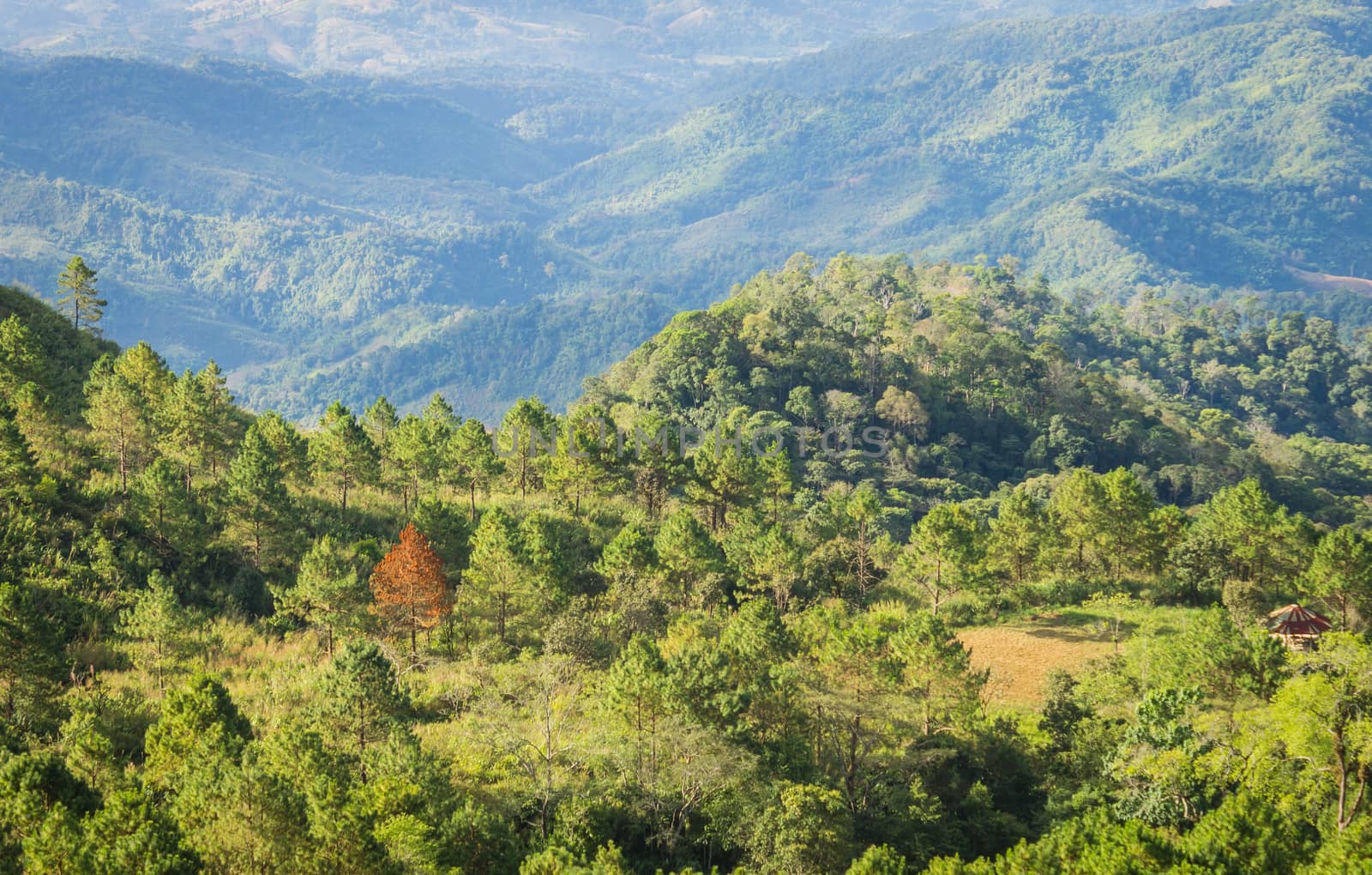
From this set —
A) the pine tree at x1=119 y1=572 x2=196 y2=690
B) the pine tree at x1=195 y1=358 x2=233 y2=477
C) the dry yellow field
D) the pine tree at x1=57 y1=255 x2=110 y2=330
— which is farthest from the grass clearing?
the pine tree at x1=57 y1=255 x2=110 y2=330

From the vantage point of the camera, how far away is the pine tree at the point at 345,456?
6519cm

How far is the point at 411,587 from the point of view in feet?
164

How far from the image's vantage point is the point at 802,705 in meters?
41.8

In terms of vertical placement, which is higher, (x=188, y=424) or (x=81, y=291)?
(x=81, y=291)

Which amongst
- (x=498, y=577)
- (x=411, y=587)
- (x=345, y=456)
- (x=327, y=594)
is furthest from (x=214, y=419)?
(x=498, y=577)

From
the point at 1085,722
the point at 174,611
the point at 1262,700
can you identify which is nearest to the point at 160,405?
the point at 174,611

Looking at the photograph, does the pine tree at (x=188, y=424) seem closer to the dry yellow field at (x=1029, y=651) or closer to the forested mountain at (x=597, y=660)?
the forested mountain at (x=597, y=660)

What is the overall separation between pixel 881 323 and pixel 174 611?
115317 mm

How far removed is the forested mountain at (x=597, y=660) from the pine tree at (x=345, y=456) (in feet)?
0.91

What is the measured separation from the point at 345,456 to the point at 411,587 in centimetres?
1763

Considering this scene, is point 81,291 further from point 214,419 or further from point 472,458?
point 472,458

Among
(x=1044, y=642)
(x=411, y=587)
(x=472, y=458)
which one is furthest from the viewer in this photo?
(x=472, y=458)

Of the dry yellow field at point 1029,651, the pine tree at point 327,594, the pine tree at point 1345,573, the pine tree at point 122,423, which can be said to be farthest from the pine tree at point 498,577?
the pine tree at point 1345,573

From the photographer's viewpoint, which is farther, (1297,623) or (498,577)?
(1297,623)
